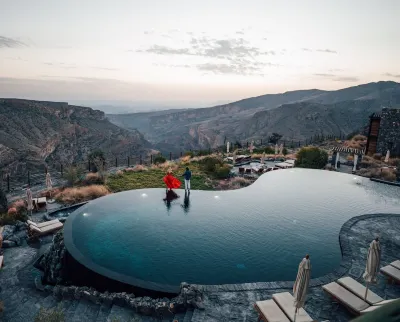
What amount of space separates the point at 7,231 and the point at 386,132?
28.6 metres

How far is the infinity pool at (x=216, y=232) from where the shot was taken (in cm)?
757

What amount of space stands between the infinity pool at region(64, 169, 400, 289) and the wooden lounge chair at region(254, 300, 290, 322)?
55.7 inches

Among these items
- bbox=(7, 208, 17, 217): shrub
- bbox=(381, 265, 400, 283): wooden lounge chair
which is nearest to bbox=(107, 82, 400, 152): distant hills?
bbox=(381, 265, 400, 283): wooden lounge chair

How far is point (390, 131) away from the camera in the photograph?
81.3ft

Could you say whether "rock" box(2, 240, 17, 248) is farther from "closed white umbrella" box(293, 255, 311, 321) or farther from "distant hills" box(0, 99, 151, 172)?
"distant hills" box(0, 99, 151, 172)

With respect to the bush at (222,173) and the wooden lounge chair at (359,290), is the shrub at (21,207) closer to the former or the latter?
the bush at (222,173)

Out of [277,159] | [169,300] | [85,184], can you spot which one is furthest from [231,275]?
[277,159]

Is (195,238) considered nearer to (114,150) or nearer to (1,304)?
(1,304)

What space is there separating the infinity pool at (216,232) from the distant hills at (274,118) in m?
64.8

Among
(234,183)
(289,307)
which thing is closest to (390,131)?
(234,183)

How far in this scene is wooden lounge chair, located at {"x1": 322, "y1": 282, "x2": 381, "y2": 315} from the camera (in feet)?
18.9

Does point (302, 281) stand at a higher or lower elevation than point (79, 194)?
higher

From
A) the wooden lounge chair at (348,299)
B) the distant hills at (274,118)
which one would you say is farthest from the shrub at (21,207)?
the distant hills at (274,118)

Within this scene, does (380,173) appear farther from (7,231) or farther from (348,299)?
(7,231)
